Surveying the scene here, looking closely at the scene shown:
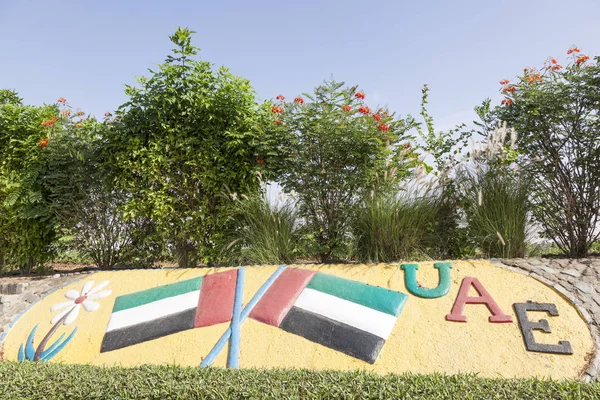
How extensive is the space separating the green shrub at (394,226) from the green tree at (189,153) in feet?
6.12

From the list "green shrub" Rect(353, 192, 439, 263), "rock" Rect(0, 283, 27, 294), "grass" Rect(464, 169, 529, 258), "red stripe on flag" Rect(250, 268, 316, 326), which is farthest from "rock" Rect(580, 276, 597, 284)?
"rock" Rect(0, 283, 27, 294)

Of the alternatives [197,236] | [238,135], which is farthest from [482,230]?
[197,236]

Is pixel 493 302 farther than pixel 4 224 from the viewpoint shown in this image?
No

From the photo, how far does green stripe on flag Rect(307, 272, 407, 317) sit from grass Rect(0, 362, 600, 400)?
1329 millimetres

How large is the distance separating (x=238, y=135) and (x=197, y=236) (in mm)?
1640

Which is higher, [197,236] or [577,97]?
[577,97]

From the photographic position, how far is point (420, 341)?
3.93 meters

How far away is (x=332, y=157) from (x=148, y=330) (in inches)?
131

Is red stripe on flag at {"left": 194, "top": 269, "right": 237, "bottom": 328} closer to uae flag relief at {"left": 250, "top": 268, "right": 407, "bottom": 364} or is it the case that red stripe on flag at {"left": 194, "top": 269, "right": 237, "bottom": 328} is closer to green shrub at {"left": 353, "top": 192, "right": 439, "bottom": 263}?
uae flag relief at {"left": 250, "top": 268, "right": 407, "bottom": 364}

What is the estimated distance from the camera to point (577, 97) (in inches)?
245

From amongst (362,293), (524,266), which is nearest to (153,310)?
(362,293)

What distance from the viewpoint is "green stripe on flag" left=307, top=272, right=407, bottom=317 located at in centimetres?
433

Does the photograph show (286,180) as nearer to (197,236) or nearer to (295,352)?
(197,236)

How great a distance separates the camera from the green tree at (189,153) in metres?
6.70
